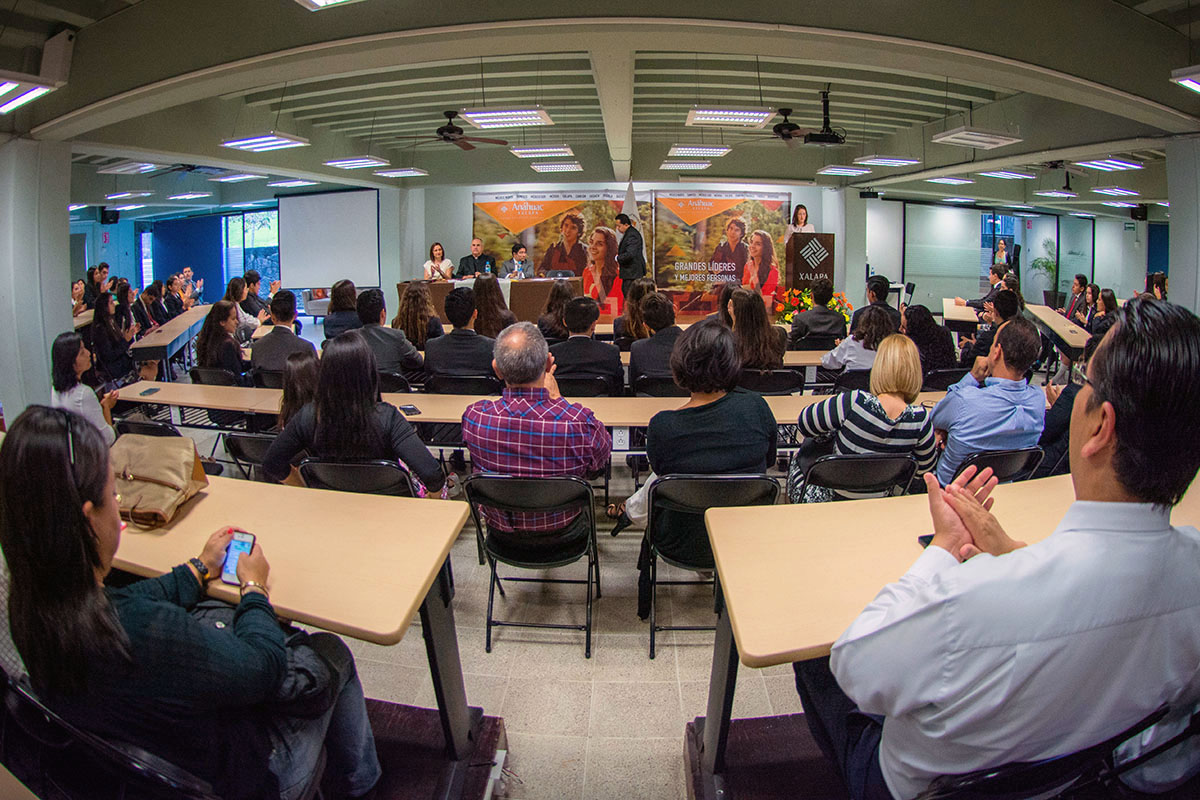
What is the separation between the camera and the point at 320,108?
27.6 feet

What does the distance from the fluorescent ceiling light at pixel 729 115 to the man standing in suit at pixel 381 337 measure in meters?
3.36

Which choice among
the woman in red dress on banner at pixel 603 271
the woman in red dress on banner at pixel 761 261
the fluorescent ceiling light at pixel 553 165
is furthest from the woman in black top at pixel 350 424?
the woman in red dress on banner at pixel 761 261

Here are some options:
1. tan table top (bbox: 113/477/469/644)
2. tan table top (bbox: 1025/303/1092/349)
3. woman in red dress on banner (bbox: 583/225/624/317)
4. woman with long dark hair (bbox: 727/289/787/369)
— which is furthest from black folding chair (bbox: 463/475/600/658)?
woman in red dress on banner (bbox: 583/225/624/317)

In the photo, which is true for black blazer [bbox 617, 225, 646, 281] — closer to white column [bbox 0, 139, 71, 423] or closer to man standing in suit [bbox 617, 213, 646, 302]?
man standing in suit [bbox 617, 213, 646, 302]

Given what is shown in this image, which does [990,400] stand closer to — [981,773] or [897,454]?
[897,454]

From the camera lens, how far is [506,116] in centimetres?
612

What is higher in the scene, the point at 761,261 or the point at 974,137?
the point at 974,137

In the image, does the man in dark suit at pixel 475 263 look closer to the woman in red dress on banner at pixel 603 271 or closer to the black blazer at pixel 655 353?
the woman in red dress on banner at pixel 603 271

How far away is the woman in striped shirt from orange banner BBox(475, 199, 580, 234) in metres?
9.77

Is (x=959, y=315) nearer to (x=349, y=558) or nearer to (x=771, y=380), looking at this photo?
(x=771, y=380)

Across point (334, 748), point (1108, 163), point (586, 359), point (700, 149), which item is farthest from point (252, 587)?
point (1108, 163)

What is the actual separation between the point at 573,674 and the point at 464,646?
0.46m

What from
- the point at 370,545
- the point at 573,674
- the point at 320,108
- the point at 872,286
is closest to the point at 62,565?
the point at 370,545

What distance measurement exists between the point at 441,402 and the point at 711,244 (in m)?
9.01
